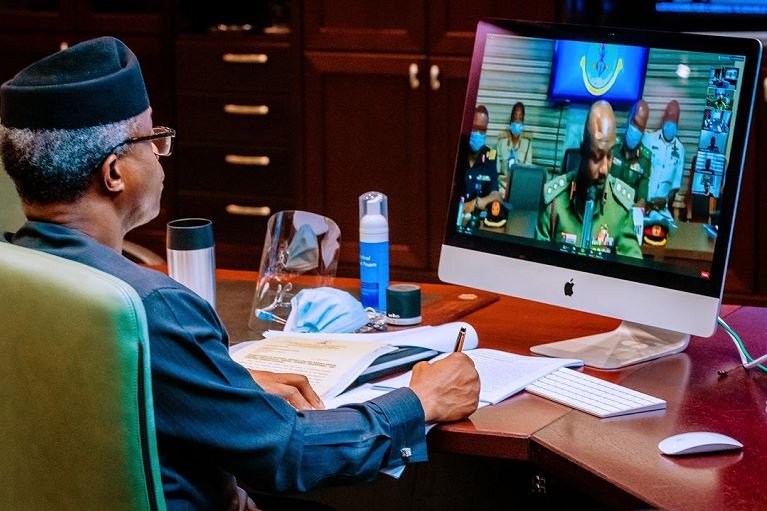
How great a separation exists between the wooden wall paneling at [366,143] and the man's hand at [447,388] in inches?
93.3

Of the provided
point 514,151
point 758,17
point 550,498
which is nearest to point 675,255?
point 514,151

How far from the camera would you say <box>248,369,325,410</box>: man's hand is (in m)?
1.76

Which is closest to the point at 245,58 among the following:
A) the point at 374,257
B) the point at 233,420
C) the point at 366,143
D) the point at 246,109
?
the point at 246,109

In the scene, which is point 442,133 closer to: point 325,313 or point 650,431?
point 325,313

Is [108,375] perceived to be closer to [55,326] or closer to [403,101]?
[55,326]

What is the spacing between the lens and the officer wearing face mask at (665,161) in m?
1.90

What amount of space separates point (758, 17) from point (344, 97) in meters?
1.35

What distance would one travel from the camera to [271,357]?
1987 mm

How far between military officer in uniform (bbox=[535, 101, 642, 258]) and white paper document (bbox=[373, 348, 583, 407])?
20 cm

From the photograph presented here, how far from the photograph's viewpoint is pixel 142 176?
1.63 metres

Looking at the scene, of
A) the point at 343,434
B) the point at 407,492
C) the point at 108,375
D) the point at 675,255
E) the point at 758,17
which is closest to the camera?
the point at 108,375

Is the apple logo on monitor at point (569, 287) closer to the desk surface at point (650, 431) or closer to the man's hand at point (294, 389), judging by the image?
the desk surface at point (650, 431)

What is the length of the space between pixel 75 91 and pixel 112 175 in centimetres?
12

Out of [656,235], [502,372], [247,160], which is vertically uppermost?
[656,235]
